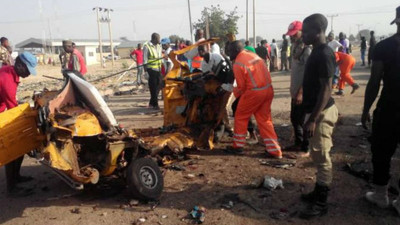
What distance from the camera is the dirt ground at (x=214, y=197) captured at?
3818 mm

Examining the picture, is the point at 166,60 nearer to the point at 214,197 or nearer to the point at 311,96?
the point at 214,197

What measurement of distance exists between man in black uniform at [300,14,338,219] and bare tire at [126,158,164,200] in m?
1.69

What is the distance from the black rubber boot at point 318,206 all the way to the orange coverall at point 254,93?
171 centimetres

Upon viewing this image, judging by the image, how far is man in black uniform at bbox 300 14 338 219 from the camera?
3566mm

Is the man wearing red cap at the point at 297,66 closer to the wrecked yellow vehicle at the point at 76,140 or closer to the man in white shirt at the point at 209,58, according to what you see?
the man in white shirt at the point at 209,58

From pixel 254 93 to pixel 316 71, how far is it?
166 centimetres

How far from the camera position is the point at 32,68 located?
4801mm

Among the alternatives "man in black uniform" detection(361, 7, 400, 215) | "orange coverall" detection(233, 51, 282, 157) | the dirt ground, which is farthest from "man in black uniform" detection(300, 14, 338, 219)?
"orange coverall" detection(233, 51, 282, 157)

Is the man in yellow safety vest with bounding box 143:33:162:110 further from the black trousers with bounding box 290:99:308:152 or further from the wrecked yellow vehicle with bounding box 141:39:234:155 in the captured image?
the black trousers with bounding box 290:99:308:152

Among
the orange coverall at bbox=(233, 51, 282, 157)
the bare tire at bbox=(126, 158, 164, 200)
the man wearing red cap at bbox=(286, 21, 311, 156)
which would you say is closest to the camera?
the bare tire at bbox=(126, 158, 164, 200)

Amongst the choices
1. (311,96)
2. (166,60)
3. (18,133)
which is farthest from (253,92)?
(166,60)

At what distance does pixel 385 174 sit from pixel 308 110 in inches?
41.2

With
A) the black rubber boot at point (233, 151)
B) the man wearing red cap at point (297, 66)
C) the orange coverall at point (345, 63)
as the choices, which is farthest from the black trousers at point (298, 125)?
the orange coverall at point (345, 63)

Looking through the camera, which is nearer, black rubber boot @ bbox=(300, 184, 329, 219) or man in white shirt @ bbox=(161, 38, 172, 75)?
black rubber boot @ bbox=(300, 184, 329, 219)
